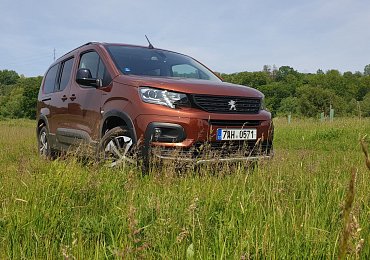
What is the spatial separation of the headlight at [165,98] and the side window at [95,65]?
2.94 ft

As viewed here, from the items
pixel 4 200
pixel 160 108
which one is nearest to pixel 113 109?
pixel 160 108

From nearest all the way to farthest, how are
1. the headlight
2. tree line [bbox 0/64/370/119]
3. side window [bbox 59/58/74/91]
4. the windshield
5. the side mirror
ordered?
the headlight, the side mirror, the windshield, side window [bbox 59/58/74/91], tree line [bbox 0/64/370/119]

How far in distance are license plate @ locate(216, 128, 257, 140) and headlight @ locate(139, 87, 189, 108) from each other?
1.71ft

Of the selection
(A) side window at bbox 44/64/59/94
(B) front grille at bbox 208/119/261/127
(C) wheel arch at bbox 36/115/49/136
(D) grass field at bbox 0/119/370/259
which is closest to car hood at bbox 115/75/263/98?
(B) front grille at bbox 208/119/261/127

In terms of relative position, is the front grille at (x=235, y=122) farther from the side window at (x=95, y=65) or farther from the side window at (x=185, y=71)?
the side window at (x=95, y=65)

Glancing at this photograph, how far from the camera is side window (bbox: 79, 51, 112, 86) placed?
15.6 feet

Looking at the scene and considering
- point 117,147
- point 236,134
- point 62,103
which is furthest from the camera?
point 62,103

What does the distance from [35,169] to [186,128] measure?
185 centimetres

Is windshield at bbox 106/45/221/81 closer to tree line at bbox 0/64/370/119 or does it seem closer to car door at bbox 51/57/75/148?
car door at bbox 51/57/75/148

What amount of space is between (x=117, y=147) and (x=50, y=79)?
382 cm

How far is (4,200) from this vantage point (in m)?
2.68

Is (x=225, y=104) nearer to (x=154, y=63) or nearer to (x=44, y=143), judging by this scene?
(x=154, y=63)

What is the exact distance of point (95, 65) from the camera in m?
5.25

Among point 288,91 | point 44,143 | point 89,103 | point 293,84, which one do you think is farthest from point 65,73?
point 293,84
